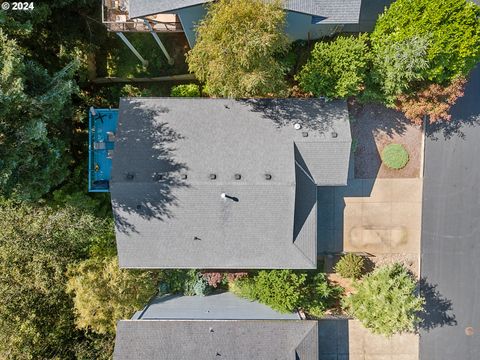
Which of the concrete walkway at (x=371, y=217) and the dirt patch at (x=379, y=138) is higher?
the dirt patch at (x=379, y=138)

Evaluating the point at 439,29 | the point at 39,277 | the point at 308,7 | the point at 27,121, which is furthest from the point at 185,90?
the point at 439,29

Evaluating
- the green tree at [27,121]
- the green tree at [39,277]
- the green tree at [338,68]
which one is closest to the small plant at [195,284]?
the green tree at [39,277]

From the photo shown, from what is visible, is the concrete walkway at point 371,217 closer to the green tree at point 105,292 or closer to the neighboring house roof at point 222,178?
the neighboring house roof at point 222,178

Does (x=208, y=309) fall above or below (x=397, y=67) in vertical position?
below

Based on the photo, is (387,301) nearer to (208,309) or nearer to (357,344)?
(357,344)

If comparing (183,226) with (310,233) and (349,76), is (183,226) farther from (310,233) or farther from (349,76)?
(349,76)

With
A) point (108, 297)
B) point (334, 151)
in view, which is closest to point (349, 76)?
point (334, 151)
